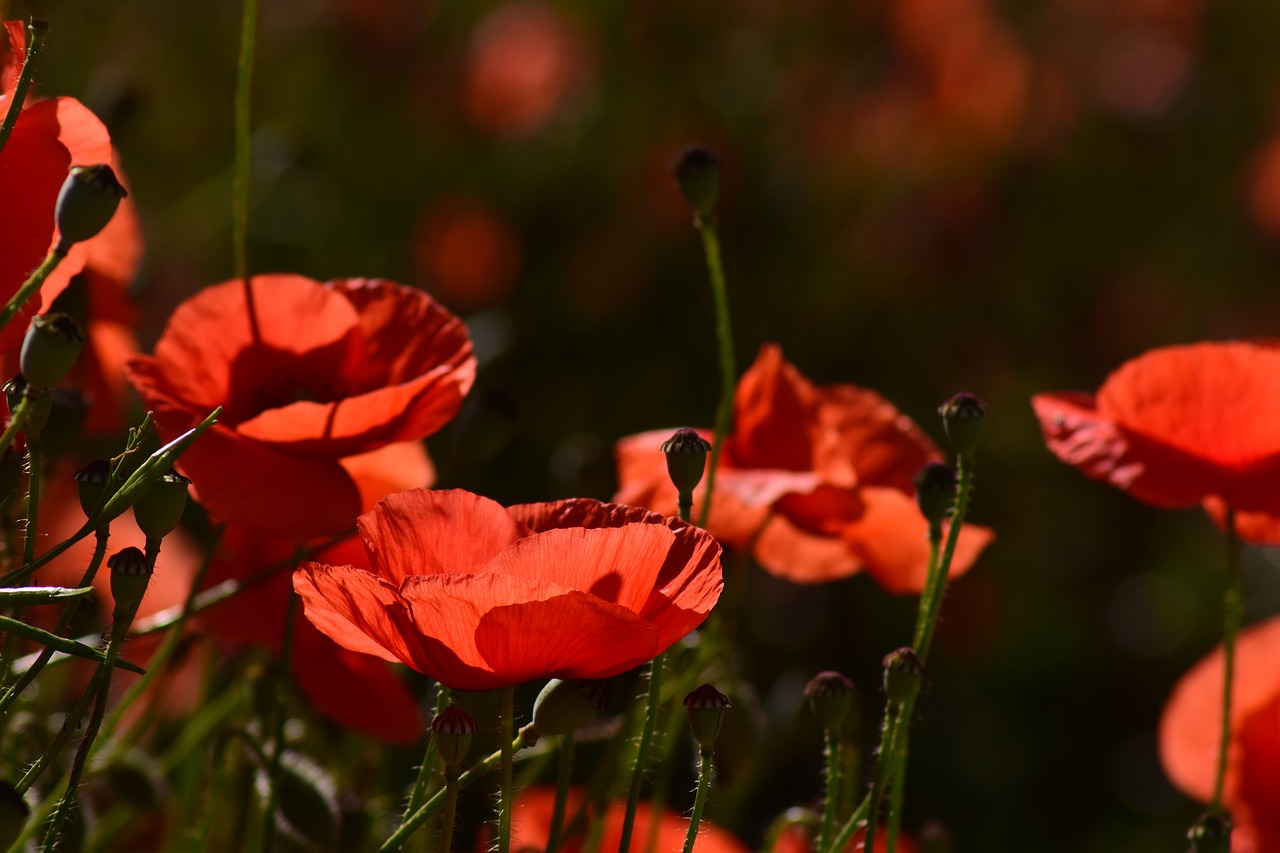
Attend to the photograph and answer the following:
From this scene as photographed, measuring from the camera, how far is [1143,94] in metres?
4.15

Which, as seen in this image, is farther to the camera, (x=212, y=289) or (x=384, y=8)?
(x=384, y=8)

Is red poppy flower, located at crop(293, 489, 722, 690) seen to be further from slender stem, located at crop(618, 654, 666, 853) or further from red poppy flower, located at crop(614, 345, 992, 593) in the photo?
red poppy flower, located at crop(614, 345, 992, 593)

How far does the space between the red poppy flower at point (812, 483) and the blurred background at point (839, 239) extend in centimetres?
144

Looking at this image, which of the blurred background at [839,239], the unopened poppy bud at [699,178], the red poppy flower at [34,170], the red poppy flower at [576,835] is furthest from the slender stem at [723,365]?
the blurred background at [839,239]

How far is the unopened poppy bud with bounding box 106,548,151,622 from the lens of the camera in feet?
2.06

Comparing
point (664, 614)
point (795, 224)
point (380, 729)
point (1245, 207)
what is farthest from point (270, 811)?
point (1245, 207)

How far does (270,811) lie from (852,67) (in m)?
3.38

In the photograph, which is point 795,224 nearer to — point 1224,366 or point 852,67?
point 852,67

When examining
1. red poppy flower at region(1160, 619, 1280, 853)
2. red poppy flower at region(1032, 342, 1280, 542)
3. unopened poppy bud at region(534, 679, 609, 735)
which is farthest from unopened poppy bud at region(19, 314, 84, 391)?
red poppy flower at region(1160, 619, 1280, 853)

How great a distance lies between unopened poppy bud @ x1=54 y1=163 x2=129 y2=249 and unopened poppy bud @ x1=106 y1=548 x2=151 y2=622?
128mm

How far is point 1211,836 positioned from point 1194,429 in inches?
9.9

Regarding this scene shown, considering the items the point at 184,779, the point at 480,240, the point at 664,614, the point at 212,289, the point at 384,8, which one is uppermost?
the point at 384,8

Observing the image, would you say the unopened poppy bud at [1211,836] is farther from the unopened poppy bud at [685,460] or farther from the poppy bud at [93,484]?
the poppy bud at [93,484]

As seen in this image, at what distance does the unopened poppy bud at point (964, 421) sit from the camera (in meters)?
0.78
